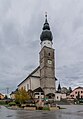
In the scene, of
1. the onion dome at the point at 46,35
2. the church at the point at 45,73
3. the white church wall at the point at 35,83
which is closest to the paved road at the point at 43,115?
the church at the point at 45,73

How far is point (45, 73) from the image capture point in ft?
259

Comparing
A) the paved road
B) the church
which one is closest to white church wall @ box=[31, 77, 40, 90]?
the church

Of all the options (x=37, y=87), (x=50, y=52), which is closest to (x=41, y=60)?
(x=50, y=52)

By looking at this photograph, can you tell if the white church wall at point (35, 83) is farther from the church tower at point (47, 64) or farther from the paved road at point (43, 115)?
the paved road at point (43, 115)

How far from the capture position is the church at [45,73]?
78.4 meters

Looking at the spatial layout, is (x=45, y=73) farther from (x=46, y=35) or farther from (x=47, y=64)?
(x=46, y=35)

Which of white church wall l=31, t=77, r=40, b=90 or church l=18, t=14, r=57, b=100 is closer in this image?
church l=18, t=14, r=57, b=100

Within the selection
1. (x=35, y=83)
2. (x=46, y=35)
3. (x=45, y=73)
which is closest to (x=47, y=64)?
(x=45, y=73)

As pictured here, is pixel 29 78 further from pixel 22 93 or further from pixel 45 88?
pixel 22 93

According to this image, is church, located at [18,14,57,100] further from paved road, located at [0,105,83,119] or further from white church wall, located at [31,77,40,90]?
paved road, located at [0,105,83,119]

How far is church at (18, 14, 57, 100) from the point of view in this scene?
78.4 meters

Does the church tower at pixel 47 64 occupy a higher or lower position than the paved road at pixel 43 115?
higher

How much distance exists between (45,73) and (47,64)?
350cm

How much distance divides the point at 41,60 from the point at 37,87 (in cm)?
1007
